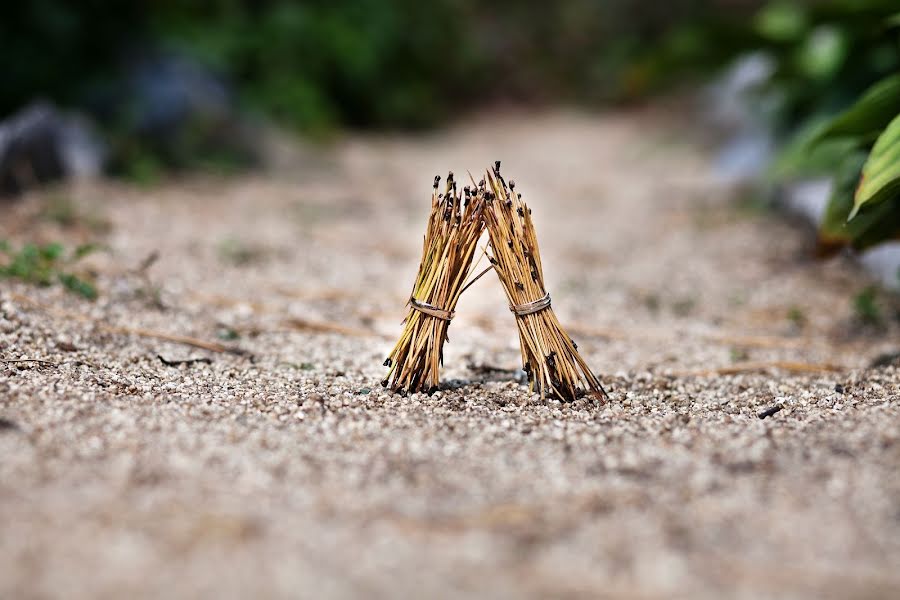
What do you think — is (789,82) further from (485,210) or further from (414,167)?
(485,210)

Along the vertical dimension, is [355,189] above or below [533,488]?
above

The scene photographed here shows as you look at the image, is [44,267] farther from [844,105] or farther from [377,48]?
[377,48]

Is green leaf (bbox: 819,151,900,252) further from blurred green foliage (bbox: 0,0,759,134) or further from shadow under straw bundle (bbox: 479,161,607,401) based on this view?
blurred green foliage (bbox: 0,0,759,134)

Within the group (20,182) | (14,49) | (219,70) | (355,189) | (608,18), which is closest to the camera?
(20,182)

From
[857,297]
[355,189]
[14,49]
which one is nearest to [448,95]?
[355,189]

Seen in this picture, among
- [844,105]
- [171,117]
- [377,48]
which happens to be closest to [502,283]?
[844,105]

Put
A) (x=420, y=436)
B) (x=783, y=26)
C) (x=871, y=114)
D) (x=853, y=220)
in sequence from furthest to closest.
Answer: (x=783, y=26)
(x=853, y=220)
(x=871, y=114)
(x=420, y=436)
